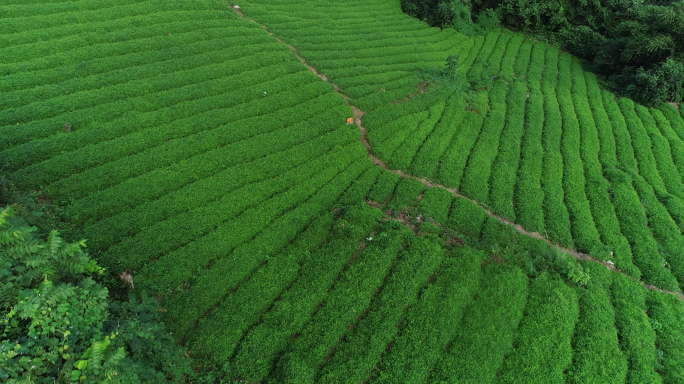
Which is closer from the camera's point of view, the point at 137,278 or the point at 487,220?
the point at 137,278

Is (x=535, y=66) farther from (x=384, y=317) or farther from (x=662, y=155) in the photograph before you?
(x=384, y=317)

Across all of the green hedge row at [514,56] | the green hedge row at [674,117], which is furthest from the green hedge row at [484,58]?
the green hedge row at [674,117]

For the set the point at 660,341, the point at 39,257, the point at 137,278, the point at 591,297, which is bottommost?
the point at 660,341

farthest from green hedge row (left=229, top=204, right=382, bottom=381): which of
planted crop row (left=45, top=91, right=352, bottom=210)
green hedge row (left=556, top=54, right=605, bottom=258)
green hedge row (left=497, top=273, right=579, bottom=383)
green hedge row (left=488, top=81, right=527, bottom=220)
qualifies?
green hedge row (left=556, top=54, right=605, bottom=258)

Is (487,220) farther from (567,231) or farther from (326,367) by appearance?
(326,367)

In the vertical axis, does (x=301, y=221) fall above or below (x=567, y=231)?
above

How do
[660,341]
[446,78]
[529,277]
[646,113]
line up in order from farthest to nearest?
[646,113], [446,78], [529,277], [660,341]

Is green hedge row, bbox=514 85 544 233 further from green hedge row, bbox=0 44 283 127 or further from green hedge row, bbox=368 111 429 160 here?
green hedge row, bbox=0 44 283 127

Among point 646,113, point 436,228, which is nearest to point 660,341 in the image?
point 436,228

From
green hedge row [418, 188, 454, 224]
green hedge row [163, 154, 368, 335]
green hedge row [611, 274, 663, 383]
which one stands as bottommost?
green hedge row [611, 274, 663, 383]
